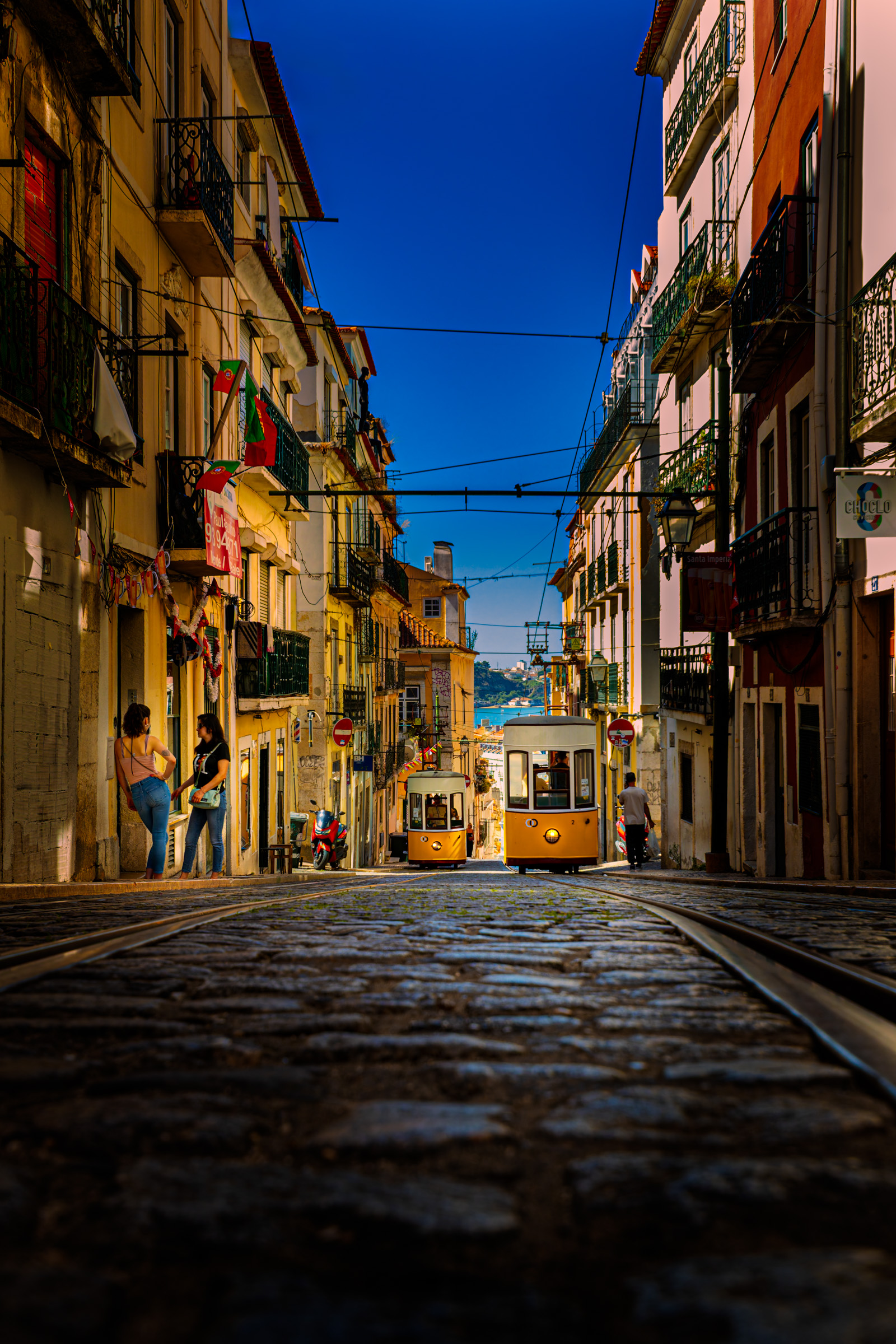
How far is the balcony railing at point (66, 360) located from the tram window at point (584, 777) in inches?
481

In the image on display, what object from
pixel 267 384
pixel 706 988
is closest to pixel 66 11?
pixel 706 988

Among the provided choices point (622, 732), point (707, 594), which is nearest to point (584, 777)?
point (622, 732)

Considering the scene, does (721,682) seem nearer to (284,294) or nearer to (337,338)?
(284,294)

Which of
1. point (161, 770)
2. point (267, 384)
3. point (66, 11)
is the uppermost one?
point (267, 384)

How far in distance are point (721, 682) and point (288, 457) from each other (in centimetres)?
963

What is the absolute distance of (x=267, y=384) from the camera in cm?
2300

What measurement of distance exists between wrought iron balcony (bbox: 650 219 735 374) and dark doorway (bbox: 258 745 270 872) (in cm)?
1117

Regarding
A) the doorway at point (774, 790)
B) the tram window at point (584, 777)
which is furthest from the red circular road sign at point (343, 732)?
the doorway at point (774, 790)

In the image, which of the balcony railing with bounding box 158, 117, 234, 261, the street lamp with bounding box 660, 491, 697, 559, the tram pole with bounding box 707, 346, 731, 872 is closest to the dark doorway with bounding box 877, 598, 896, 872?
the tram pole with bounding box 707, 346, 731, 872

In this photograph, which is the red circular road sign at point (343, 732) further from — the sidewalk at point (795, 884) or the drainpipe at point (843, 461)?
the drainpipe at point (843, 461)

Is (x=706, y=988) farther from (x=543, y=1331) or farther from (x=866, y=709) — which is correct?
(x=866, y=709)

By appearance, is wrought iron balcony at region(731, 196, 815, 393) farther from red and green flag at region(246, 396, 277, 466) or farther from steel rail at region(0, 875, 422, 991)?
steel rail at region(0, 875, 422, 991)

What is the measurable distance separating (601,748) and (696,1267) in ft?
120

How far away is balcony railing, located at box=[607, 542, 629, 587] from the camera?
3195 centimetres
